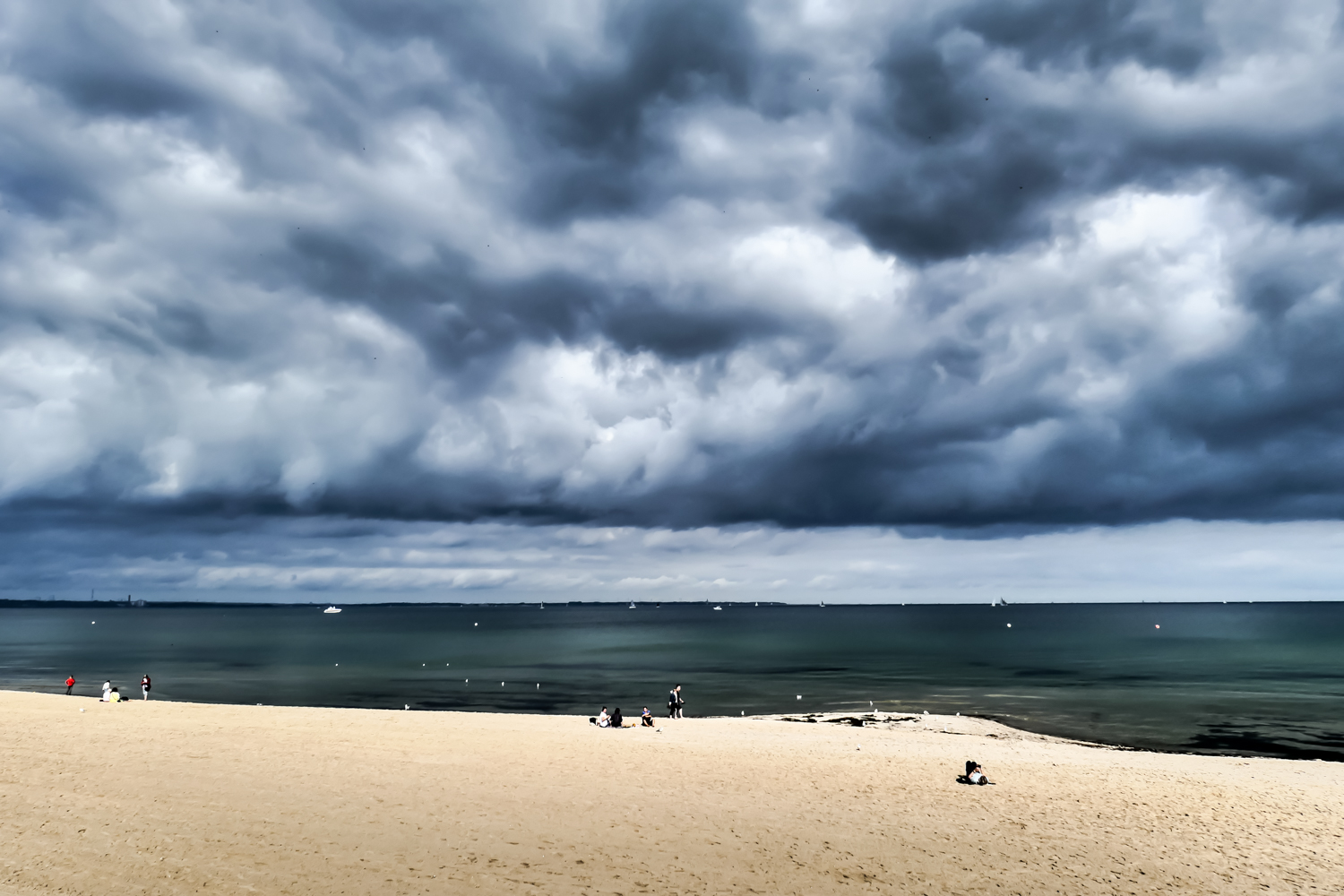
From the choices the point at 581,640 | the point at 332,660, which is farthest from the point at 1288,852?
the point at 581,640

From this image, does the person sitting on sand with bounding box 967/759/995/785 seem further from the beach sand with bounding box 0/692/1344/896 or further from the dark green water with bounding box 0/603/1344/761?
the dark green water with bounding box 0/603/1344/761

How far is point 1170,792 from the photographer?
28859 mm

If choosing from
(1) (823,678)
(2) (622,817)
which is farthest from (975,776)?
(1) (823,678)

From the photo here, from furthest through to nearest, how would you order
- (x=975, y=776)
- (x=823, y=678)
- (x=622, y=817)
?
(x=823, y=678), (x=975, y=776), (x=622, y=817)

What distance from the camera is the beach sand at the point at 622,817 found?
18578mm

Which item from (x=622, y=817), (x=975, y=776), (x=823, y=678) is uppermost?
(x=622, y=817)

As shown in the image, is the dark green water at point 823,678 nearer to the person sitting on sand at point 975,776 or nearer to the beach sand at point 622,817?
the beach sand at point 622,817

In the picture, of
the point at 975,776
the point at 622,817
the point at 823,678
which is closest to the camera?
the point at 622,817

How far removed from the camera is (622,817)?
77.5 ft

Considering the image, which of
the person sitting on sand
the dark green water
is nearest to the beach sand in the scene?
the person sitting on sand

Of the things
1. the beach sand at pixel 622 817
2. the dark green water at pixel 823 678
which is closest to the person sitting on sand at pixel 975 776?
the beach sand at pixel 622 817

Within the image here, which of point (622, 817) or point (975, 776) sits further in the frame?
point (975, 776)

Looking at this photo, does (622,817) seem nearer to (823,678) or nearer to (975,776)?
(975,776)

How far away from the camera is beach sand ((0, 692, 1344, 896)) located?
1858 centimetres
